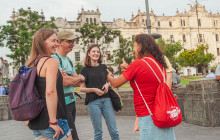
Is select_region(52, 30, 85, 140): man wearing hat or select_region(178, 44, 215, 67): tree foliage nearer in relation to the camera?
select_region(52, 30, 85, 140): man wearing hat

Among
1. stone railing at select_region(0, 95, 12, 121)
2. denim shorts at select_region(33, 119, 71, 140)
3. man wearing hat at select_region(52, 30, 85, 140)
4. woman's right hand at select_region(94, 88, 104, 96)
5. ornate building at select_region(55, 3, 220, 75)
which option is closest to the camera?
denim shorts at select_region(33, 119, 71, 140)

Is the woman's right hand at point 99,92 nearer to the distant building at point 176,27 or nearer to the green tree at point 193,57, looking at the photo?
the distant building at point 176,27

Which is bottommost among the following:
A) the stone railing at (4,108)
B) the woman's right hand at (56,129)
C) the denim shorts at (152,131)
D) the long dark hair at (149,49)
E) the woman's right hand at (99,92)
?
the stone railing at (4,108)

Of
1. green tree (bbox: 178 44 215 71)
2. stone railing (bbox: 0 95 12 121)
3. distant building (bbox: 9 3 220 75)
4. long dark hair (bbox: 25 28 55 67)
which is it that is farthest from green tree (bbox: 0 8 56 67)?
green tree (bbox: 178 44 215 71)

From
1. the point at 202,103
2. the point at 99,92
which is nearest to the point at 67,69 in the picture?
the point at 99,92

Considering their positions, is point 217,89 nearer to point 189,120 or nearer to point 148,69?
point 189,120

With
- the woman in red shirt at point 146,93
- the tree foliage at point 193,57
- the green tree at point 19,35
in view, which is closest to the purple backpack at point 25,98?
the woman in red shirt at point 146,93

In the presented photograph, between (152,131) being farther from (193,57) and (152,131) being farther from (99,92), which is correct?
(193,57)

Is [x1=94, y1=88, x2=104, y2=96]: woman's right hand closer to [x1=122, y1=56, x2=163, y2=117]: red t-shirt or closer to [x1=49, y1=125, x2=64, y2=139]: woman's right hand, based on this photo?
[x1=122, y1=56, x2=163, y2=117]: red t-shirt

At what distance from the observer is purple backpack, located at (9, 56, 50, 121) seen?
2.35 meters

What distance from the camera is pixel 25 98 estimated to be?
2365 millimetres

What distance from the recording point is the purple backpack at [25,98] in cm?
235

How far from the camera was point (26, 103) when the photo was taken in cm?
236

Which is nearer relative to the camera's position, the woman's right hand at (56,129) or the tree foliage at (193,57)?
the woman's right hand at (56,129)
